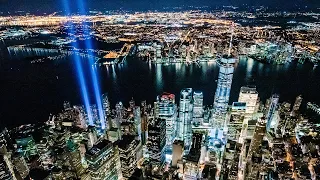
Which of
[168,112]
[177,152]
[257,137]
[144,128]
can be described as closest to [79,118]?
[144,128]

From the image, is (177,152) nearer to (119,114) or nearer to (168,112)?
(168,112)

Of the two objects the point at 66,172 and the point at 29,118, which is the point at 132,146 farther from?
the point at 29,118

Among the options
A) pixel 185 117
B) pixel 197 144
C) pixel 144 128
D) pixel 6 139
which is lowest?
pixel 144 128

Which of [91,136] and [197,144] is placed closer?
[197,144]

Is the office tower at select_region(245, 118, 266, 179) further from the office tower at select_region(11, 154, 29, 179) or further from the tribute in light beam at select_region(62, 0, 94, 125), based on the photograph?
the office tower at select_region(11, 154, 29, 179)

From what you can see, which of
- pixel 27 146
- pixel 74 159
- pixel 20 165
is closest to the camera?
pixel 20 165

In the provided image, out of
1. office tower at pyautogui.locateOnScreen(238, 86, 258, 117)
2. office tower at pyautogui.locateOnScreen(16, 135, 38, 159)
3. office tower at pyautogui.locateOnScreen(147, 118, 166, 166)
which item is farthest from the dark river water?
office tower at pyautogui.locateOnScreen(147, 118, 166, 166)

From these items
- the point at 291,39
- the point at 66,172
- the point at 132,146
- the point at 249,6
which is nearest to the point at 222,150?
the point at 132,146
